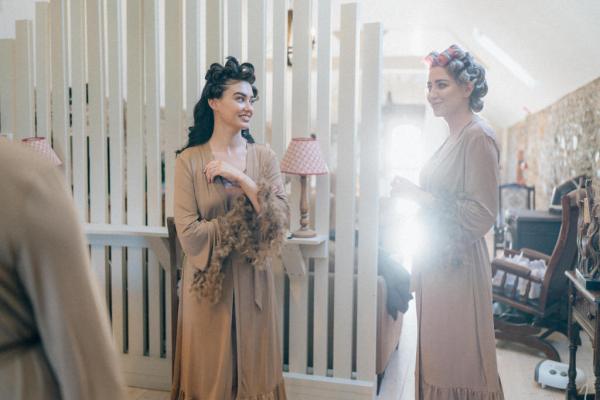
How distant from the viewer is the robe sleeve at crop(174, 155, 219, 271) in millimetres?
2340

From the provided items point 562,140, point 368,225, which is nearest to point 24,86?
point 368,225

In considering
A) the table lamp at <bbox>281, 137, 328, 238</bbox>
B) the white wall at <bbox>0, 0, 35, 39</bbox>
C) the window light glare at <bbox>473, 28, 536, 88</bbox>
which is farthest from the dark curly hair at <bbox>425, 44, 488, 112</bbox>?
the window light glare at <bbox>473, 28, 536, 88</bbox>

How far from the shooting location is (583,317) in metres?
2.55

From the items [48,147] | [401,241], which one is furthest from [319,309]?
[401,241]

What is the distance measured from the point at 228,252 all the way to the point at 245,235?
0.34 feet

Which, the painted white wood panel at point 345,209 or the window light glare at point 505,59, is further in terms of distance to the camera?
the window light glare at point 505,59

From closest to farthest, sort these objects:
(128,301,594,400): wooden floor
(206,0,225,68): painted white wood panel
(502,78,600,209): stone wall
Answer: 1. (206,0,225,68): painted white wood panel
2. (128,301,594,400): wooden floor
3. (502,78,600,209): stone wall

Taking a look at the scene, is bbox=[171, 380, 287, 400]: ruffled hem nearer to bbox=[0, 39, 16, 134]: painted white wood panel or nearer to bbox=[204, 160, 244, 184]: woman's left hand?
bbox=[204, 160, 244, 184]: woman's left hand

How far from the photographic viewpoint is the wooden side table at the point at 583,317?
2.25 meters

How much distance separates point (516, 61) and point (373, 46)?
4028mm

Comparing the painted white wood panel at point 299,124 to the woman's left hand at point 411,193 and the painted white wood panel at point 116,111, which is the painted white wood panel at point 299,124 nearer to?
the woman's left hand at point 411,193

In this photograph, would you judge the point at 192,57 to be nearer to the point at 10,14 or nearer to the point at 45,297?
the point at 10,14

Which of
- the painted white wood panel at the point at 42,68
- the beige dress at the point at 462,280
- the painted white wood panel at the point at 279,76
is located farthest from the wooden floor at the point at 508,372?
the painted white wood panel at the point at 42,68

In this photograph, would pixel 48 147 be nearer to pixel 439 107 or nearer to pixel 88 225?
pixel 88 225
